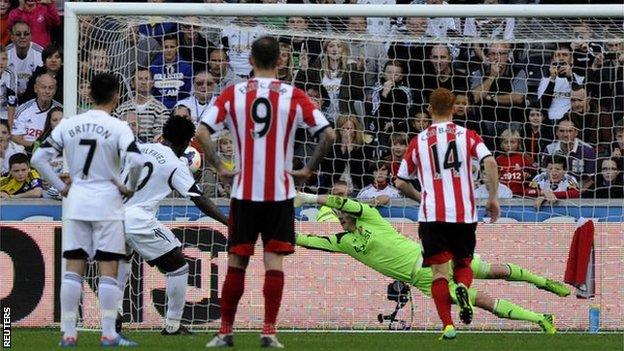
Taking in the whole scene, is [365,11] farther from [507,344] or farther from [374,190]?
[507,344]

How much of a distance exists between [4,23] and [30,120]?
7.22ft

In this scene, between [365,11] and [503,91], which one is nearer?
[365,11]

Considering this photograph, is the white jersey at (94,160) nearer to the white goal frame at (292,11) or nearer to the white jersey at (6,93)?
the white goal frame at (292,11)

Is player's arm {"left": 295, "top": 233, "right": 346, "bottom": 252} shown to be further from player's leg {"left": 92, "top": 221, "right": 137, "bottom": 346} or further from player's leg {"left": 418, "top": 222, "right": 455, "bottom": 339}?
player's leg {"left": 92, "top": 221, "right": 137, "bottom": 346}

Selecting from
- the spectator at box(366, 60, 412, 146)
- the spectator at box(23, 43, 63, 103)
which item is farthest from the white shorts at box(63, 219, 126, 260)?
the spectator at box(23, 43, 63, 103)

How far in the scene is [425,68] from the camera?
15.5m

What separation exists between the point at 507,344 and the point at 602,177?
406 cm

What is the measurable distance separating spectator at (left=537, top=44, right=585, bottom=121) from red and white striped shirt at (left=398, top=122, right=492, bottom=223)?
380 centimetres

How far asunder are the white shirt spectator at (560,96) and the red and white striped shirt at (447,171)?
379 centimetres

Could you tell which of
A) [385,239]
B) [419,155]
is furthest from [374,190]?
[419,155]

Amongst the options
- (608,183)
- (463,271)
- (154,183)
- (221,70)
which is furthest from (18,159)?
→ (608,183)

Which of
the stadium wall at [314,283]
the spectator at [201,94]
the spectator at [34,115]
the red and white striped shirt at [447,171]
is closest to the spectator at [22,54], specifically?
the spectator at [34,115]

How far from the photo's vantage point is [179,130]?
41.6 ft

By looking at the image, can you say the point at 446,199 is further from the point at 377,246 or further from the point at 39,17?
the point at 39,17
